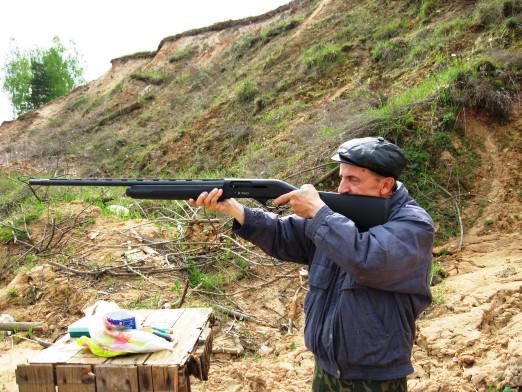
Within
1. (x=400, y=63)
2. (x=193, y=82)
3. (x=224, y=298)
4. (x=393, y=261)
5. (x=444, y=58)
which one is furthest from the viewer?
(x=193, y=82)

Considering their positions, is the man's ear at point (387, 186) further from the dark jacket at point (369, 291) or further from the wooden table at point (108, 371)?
the wooden table at point (108, 371)

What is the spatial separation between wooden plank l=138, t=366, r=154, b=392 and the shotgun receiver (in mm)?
969

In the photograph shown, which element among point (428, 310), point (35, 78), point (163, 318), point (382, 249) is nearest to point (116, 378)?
point (163, 318)

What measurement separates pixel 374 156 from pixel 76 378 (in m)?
1.88

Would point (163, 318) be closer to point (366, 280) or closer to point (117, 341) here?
point (117, 341)

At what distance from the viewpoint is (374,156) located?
2.30m

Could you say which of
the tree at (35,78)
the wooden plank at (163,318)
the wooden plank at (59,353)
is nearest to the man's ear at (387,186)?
the wooden plank at (163,318)

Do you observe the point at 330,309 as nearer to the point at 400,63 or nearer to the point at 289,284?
the point at 289,284

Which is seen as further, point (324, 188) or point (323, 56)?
point (323, 56)

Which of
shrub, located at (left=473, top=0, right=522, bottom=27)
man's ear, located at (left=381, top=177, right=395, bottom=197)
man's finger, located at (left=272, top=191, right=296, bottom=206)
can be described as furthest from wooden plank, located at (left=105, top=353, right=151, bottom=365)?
shrub, located at (left=473, top=0, right=522, bottom=27)

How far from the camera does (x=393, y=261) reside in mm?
2146

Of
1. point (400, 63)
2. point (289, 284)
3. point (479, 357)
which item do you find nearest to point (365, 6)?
point (400, 63)

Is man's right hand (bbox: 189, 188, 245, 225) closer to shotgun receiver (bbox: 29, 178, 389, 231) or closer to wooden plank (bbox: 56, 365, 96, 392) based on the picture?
shotgun receiver (bbox: 29, 178, 389, 231)

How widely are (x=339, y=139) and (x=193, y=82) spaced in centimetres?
1466
